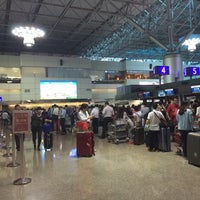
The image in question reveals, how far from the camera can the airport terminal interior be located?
480cm

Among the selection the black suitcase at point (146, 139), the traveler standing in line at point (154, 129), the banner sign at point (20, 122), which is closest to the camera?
the banner sign at point (20, 122)

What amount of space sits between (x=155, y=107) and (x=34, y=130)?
428 centimetres

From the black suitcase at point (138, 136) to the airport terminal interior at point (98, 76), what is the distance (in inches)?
13.8

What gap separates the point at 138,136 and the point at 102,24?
12161 millimetres

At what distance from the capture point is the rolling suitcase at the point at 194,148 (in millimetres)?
5805

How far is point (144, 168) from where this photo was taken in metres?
5.83

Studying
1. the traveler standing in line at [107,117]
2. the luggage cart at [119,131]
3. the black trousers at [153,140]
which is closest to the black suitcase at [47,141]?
the luggage cart at [119,131]

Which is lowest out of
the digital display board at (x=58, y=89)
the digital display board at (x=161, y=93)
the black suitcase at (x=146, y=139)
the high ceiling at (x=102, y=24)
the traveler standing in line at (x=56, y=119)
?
the black suitcase at (x=146, y=139)

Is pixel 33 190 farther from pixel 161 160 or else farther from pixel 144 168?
pixel 161 160

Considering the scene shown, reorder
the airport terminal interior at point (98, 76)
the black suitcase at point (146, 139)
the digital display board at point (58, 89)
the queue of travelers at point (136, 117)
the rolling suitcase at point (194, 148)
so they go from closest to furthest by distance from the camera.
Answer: the airport terminal interior at point (98, 76), the rolling suitcase at point (194, 148), the queue of travelers at point (136, 117), the black suitcase at point (146, 139), the digital display board at point (58, 89)

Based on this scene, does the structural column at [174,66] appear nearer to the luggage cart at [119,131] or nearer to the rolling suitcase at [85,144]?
the luggage cart at [119,131]

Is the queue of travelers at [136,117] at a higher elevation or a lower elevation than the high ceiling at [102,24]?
lower

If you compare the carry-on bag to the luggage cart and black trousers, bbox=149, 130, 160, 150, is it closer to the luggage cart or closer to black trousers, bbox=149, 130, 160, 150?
black trousers, bbox=149, 130, 160, 150

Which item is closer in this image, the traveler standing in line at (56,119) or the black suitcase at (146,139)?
the black suitcase at (146,139)
